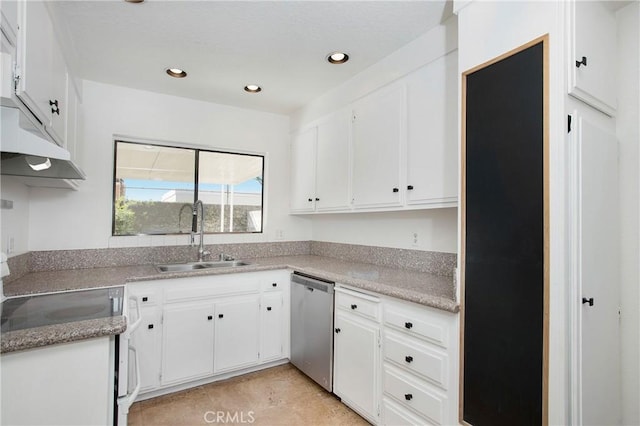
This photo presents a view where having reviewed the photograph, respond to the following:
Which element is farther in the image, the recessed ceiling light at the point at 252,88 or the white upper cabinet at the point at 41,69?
the recessed ceiling light at the point at 252,88

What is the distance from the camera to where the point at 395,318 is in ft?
6.38

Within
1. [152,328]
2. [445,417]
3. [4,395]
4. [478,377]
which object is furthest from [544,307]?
[152,328]

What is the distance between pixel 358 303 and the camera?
2.21m

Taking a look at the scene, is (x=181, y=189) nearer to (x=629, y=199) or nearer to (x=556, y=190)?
(x=556, y=190)

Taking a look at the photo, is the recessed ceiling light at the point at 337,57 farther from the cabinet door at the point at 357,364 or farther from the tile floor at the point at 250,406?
the tile floor at the point at 250,406

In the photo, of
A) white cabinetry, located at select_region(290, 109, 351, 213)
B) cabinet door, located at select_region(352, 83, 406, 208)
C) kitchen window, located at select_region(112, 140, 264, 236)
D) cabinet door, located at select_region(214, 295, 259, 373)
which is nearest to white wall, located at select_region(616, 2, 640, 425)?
cabinet door, located at select_region(352, 83, 406, 208)

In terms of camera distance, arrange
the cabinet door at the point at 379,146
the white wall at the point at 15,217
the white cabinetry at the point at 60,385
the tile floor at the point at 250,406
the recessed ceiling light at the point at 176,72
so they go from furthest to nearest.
Result: 1. the recessed ceiling light at the point at 176,72
2. the cabinet door at the point at 379,146
3. the tile floor at the point at 250,406
4. the white wall at the point at 15,217
5. the white cabinetry at the point at 60,385

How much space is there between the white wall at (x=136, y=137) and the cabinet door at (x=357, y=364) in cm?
164

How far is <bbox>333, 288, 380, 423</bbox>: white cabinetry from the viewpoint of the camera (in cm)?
208

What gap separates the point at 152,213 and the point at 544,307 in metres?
3.10

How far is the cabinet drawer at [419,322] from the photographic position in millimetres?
1694

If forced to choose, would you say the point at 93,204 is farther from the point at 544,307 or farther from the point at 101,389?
the point at 544,307

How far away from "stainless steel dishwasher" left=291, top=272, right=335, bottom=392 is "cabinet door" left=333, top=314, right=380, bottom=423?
10 cm

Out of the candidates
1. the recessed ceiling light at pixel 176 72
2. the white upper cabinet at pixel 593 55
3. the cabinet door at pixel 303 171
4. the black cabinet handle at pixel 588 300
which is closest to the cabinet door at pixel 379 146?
the cabinet door at pixel 303 171
